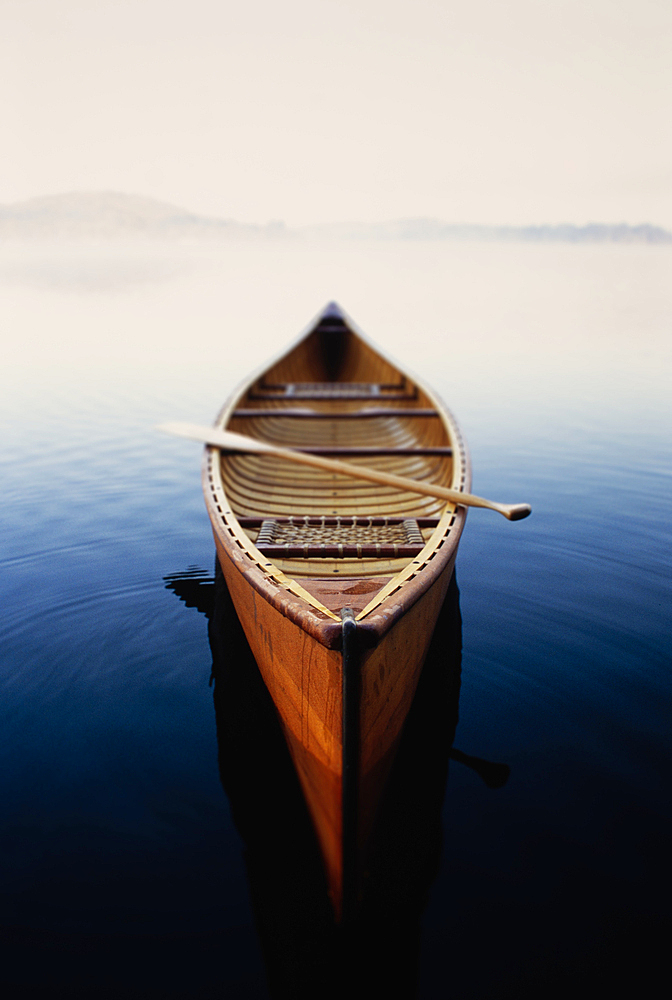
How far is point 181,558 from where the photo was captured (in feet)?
17.3

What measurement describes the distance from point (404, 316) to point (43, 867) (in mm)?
29681

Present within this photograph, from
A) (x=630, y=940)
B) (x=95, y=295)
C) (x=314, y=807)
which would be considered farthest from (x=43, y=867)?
(x=95, y=295)

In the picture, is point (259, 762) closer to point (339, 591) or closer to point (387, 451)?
point (339, 591)

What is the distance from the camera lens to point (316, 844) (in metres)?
2.58

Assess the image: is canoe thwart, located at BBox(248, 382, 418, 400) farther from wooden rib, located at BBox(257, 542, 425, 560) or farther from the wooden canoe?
wooden rib, located at BBox(257, 542, 425, 560)

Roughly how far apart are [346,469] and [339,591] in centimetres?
175

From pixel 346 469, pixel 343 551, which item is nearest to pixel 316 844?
pixel 343 551

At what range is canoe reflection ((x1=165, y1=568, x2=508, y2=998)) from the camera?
2.18m

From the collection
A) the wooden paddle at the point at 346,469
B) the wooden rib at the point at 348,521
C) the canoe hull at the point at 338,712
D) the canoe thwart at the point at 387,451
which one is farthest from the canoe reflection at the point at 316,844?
the canoe thwart at the point at 387,451

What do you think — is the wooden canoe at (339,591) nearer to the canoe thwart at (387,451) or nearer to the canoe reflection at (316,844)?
the canoe thwart at (387,451)

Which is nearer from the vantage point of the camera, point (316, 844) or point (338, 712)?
point (338, 712)

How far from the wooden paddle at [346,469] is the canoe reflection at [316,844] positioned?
3.10ft

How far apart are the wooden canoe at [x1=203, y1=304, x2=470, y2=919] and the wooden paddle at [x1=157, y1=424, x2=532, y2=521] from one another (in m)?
0.10

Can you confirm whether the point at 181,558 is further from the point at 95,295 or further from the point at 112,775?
the point at 95,295
